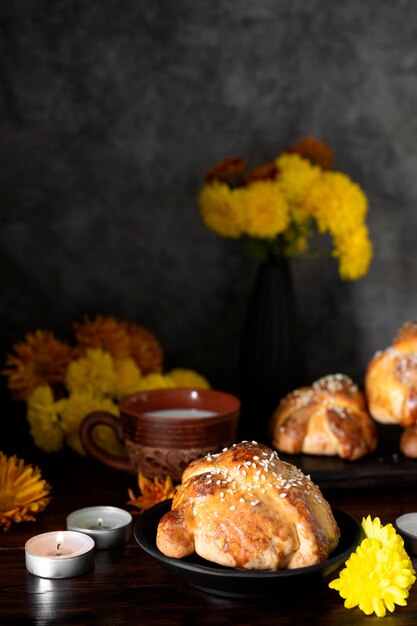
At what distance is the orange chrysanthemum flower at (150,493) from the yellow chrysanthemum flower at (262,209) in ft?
1.62

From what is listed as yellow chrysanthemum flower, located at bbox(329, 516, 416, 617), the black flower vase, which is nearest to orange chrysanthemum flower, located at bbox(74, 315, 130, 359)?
the black flower vase

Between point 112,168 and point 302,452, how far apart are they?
0.74 metres

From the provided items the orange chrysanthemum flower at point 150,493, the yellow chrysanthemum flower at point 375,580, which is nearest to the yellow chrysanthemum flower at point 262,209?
the orange chrysanthemum flower at point 150,493

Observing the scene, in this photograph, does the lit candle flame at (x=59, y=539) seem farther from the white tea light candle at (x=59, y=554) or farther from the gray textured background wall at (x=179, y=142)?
the gray textured background wall at (x=179, y=142)

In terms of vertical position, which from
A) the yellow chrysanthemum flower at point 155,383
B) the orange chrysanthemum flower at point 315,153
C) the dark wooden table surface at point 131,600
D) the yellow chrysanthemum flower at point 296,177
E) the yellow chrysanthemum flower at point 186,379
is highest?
the orange chrysanthemum flower at point 315,153

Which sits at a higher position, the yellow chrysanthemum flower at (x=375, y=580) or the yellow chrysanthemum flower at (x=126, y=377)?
the yellow chrysanthemum flower at (x=126, y=377)

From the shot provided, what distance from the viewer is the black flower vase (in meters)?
1.58

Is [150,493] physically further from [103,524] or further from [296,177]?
[296,177]

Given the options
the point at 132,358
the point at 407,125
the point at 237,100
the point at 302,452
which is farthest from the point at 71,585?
the point at 407,125

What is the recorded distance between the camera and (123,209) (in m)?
1.77

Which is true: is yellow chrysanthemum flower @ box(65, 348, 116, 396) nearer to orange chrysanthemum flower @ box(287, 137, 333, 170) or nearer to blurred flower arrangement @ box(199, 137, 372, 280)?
blurred flower arrangement @ box(199, 137, 372, 280)

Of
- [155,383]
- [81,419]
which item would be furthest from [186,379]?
[81,419]

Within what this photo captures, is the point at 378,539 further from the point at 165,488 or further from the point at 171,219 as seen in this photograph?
the point at 171,219

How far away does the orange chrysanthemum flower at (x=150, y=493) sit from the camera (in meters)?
1.15
